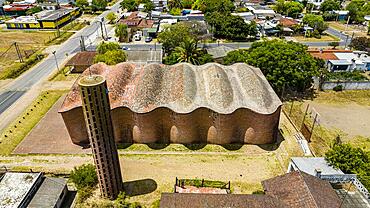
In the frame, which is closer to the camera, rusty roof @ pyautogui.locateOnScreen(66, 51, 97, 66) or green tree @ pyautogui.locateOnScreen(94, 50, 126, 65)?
green tree @ pyautogui.locateOnScreen(94, 50, 126, 65)

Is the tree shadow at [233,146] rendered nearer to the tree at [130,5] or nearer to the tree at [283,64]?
the tree at [283,64]

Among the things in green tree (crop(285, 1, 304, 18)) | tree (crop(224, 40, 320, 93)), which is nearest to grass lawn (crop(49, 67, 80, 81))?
tree (crop(224, 40, 320, 93))

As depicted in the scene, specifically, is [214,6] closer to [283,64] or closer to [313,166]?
[283,64]

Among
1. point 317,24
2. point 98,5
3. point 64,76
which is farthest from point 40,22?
point 317,24

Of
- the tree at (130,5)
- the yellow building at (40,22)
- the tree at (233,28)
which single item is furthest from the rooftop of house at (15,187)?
the tree at (130,5)

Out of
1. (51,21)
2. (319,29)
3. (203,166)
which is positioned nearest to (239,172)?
(203,166)

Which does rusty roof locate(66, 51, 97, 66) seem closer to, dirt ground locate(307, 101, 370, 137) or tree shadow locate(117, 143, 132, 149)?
tree shadow locate(117, 143, 132, 149)
